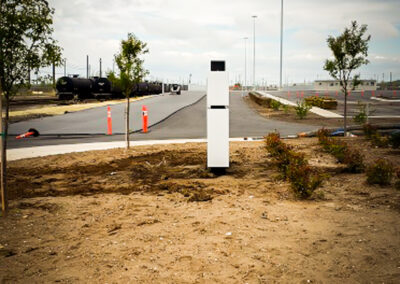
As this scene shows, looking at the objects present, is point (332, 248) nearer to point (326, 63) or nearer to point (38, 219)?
point (38, 219)

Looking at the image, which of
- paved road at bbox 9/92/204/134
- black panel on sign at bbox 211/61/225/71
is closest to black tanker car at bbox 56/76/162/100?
paved road at bbox 9/92/204/134

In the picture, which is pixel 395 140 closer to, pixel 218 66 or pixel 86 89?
pixel 218 66

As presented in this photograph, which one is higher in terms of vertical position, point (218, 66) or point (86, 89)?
point (86, 89)

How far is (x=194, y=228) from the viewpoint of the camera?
563 centimetres

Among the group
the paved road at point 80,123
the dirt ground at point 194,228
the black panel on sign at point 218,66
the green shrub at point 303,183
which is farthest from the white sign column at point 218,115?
the paved road at point 80,123

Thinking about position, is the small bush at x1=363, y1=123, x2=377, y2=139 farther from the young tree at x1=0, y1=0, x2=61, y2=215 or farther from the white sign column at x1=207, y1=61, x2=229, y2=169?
the young tree at x1=0, y1=0, x2=61, y2=215

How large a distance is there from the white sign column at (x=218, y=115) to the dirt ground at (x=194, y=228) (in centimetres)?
47

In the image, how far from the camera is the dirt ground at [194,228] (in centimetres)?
431

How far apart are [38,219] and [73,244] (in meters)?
1.42

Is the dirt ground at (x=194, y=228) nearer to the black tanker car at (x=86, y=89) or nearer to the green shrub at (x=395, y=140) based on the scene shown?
the green shrub at (x=395, y=140)

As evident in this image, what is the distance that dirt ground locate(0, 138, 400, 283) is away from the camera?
14.1 feet

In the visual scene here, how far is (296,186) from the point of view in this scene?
23.5 ft

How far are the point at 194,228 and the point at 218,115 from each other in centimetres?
376

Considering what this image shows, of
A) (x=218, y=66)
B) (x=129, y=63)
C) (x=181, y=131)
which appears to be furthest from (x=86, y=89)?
(x=218, y=66)
